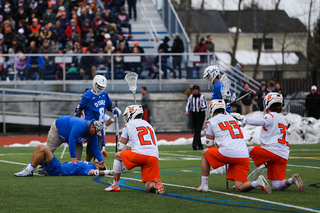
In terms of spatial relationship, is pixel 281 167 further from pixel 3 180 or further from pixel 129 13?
pixel 129 13

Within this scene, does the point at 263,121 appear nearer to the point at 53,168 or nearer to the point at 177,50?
the point at 53,168

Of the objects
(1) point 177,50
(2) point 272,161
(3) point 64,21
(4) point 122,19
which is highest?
(4) point 122,19

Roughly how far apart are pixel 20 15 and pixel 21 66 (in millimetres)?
5406

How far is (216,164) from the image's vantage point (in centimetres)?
808

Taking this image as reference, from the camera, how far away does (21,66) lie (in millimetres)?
22750

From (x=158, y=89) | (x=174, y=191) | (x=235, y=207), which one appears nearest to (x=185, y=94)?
(x=158, y=89)

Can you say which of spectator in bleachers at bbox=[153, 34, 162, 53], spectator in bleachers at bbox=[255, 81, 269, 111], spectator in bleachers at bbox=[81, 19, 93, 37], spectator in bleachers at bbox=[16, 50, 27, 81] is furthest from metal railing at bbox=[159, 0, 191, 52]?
spectator in bleachers at bbox=[16, 50, 27, 81]

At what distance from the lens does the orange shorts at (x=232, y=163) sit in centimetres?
805

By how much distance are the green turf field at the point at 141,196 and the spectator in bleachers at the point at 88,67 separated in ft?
39.9

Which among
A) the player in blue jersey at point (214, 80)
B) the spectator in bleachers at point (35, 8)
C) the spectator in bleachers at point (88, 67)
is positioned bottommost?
the player in blue jersey at point (214, 80)

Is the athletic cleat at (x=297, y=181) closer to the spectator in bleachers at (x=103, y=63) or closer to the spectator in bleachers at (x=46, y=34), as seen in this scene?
the spectator in bleachers at (x=103, y=63)

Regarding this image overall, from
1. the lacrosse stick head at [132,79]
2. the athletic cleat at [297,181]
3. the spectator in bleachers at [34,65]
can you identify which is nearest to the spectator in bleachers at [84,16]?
the spectator in bleachers at [34,65]

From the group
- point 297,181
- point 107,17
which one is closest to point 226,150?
point 297,181

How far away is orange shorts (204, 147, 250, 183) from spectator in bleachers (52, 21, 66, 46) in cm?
1818
